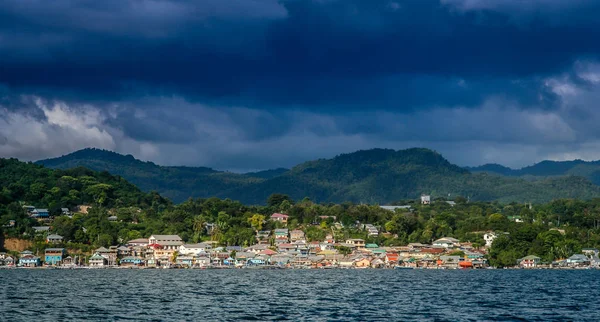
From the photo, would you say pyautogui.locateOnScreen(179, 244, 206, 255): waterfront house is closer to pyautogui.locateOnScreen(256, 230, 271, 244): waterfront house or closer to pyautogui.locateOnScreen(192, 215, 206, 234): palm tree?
pyautogui.locateOnScreen(192, 215, 206, 234): palm tree

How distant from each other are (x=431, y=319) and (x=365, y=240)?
110m

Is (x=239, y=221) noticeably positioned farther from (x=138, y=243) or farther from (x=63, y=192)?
(x=63, y=192)

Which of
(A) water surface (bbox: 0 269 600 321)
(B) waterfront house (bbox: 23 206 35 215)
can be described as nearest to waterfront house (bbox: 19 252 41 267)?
(B) waterfront house (bbox: 23 206 35 215)

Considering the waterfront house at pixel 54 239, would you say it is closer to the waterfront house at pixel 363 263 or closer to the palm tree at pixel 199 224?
the palm tree at pixel 199 224

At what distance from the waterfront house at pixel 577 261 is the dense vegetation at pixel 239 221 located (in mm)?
2748

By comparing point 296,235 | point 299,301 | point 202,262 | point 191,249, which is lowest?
point 299,301

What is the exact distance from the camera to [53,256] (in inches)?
5448

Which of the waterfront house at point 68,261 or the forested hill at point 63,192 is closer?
the waterfront house at point 68,261

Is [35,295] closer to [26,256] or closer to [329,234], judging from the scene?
[26,256]

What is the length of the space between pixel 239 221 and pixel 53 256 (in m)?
41.5

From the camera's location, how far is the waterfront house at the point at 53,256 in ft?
453

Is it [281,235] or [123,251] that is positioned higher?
[281,235]

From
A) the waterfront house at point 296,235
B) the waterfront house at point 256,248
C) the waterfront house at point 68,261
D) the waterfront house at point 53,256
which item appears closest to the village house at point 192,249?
the waterfront house at point 256,248

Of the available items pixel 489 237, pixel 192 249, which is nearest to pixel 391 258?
pixel 489 237
